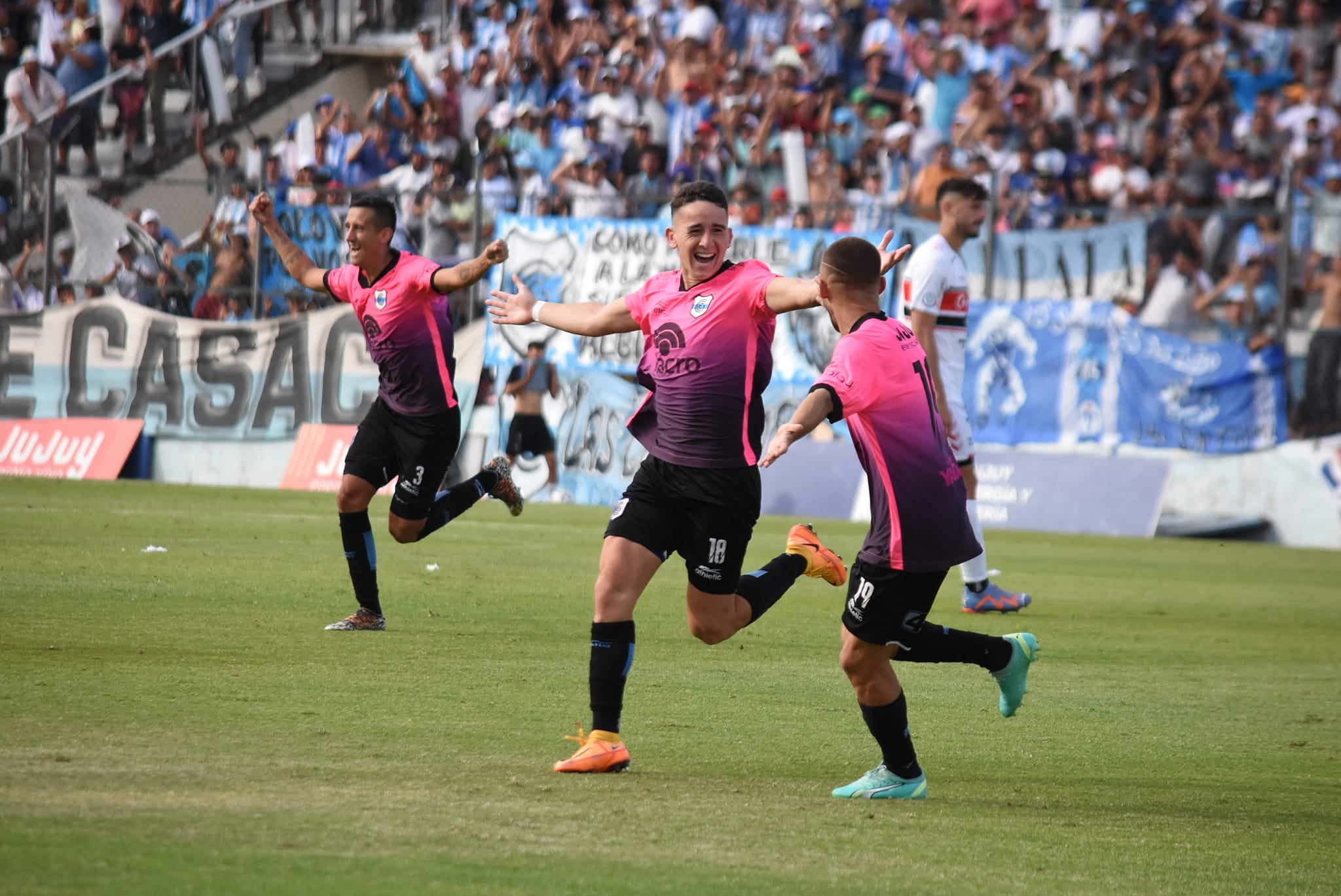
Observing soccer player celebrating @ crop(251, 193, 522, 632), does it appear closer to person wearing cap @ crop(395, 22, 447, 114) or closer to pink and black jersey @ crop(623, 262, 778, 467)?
pink and black jersey @ crop(623, 262, 778, 467)

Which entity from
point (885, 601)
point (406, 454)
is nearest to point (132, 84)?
point (406, 454)

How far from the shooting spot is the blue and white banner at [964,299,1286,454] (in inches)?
729

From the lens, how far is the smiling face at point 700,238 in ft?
23.0

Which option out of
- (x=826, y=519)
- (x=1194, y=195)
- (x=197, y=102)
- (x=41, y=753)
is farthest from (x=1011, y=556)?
(x=197, y=102)

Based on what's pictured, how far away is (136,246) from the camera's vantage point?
75.4 ft

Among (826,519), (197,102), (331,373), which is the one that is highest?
(197,102)

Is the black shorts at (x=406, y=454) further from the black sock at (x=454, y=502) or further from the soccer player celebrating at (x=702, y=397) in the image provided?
the soccer player celebrating at (x=702, y=397)

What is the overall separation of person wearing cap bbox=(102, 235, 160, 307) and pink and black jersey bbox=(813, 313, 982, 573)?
1824cm

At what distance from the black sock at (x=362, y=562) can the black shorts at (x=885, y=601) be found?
14.2 ft

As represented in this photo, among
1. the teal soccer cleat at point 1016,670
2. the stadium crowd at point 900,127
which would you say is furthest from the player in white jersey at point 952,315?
the stadium crowd at point 900,127

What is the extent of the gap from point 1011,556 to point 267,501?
813cm

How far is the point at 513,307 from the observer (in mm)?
7473

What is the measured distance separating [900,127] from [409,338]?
44.1ft

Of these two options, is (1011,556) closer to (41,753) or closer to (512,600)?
(512,600)
